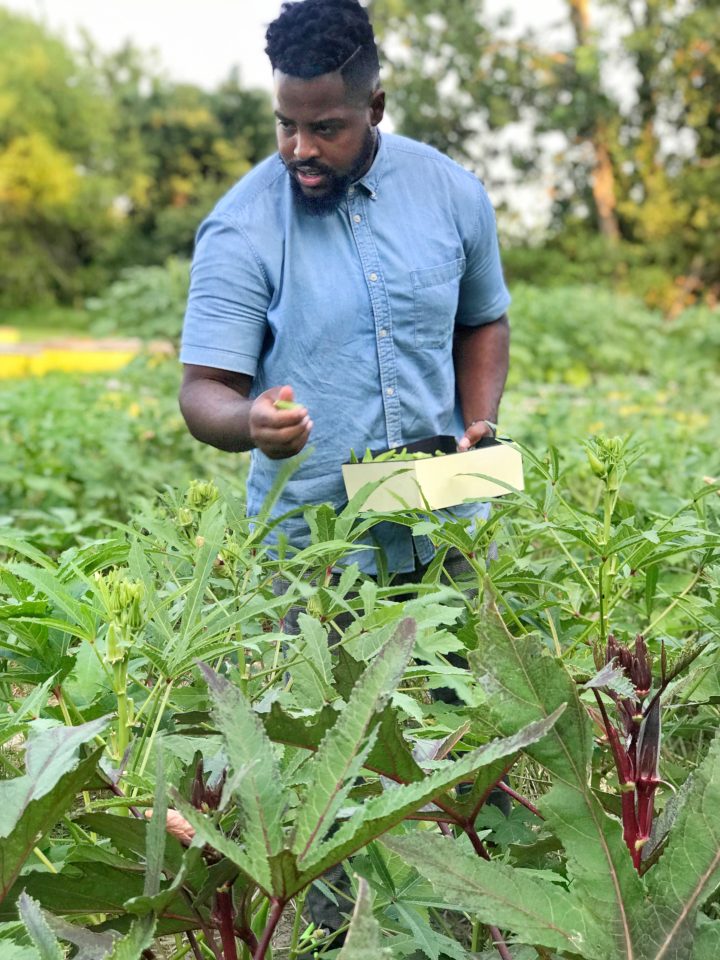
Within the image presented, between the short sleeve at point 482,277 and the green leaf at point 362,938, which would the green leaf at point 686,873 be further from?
the short sleeve at point 482,277

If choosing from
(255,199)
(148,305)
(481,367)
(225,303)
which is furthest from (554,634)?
(148,305)

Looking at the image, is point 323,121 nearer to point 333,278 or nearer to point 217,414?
point 333,278

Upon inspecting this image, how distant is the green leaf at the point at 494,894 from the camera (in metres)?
0.76

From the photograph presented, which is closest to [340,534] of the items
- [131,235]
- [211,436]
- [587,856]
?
[587,856]

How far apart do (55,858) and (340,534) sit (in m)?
0.46

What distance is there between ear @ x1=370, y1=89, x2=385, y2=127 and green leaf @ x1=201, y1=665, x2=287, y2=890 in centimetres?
181

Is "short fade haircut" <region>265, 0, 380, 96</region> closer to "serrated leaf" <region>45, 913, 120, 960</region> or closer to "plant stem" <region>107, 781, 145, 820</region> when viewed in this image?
"plant stem" <region>107, 781, 145, 820</region>

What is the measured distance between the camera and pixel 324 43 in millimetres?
2201

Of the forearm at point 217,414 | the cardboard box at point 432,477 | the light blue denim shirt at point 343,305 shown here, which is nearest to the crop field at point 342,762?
the cardboard box at point 432,477

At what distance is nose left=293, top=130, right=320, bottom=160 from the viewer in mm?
2199

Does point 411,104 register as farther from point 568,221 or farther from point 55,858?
point 55,858

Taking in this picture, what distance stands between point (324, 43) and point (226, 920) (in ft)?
5.86

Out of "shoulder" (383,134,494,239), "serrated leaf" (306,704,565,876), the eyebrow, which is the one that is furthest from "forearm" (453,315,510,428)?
"serrated leaf" (306,704,565,876)

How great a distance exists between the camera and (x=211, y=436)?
2.18 m
